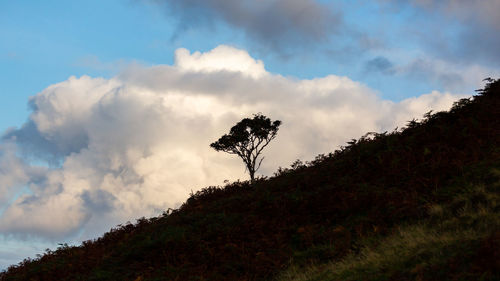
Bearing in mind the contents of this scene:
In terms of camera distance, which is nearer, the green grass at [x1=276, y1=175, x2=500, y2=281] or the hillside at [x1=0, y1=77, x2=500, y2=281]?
the green grass at [x1=276, y1=175, x2=500, y2=281]

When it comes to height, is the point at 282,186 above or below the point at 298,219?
above

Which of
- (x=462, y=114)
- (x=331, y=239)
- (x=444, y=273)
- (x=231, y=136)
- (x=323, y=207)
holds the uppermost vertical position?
(x=231, y=136)

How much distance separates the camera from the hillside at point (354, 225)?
1002 centimetres

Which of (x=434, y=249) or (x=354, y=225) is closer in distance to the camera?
(x=434, y=249)

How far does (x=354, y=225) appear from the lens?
13.0 m

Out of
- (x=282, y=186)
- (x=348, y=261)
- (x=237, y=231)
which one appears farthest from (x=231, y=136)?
(x=348, y=261)

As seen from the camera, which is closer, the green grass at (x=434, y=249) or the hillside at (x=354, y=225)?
the green grass at (x=434, y=249)

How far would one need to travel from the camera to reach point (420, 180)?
557 inches

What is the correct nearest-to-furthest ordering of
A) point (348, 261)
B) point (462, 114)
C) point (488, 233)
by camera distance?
point (488, 233) → point (348, 261) → point (462, 114)

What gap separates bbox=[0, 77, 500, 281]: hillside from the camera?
1002 centimetres

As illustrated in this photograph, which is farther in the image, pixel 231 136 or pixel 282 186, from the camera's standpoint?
pixel 231 136

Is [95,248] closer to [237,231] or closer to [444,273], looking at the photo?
[237,231]

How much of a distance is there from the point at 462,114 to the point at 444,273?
412 inches

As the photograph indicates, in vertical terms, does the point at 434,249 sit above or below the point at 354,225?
below
